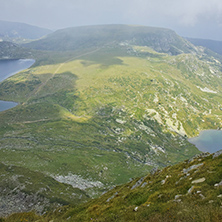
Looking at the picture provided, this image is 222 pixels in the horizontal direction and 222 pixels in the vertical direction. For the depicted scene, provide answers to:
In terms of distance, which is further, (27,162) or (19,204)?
(27,162)

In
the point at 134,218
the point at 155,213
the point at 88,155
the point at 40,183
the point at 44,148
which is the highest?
the point at 155,213

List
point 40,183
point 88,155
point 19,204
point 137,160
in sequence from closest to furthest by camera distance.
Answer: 1. point 19,204
2. point 40,183
3. point 88,155
4. point 137,160

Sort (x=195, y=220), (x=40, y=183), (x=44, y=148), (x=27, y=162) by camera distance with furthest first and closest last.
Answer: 1. (x=44, y=148)
2. (x=27, y=162)
3. (x=40, y=183)
4. (x=195, y=220)

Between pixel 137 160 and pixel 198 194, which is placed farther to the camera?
pixel 137 160

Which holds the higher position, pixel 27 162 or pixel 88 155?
pixel 27 162

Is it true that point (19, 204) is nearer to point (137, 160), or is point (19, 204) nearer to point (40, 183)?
point (40, 183)

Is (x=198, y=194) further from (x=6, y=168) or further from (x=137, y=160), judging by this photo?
(x=137, y=160)

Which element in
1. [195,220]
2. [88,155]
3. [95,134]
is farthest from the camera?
[95,134]

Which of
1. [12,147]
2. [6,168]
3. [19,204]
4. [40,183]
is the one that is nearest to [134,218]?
[19,204]

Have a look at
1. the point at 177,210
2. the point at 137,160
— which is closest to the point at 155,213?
the point at 177,210
